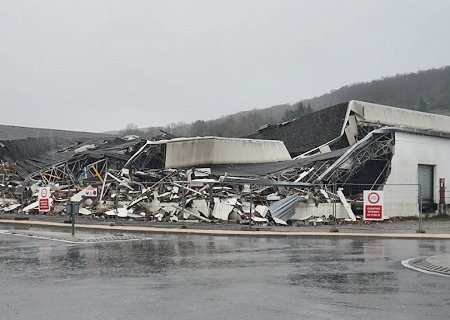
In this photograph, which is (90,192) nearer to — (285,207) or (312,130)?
(285,207)

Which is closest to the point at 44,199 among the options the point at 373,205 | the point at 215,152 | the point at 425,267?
the point at 215,152

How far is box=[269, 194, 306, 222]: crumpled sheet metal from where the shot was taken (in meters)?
25.9

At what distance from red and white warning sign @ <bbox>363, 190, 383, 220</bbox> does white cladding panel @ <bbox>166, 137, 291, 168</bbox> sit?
13.9 m

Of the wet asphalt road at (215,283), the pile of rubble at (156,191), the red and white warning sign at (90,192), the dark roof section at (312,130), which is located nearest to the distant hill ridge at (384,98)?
the dark roof section at (312,130)

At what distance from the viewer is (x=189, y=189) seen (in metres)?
27.5

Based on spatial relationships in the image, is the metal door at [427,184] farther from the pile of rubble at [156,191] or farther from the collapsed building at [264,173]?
the pile of rubble at [156,191]

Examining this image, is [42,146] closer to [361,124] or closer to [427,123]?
[361,124]

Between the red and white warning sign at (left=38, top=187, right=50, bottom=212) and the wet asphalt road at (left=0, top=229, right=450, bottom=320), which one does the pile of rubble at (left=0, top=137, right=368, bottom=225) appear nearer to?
the red and white warning sign at (left=38, top=187, right=50, bottom=212)

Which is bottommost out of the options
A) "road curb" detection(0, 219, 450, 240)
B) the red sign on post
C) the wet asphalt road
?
"road curb" detection(0, 219, 450, 240)

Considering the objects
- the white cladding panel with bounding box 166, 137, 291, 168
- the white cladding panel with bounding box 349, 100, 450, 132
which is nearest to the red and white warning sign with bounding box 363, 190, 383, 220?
the white cladding panel with bounding box 166, 137, 291, 168

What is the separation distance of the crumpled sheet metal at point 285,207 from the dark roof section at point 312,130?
47.4ft

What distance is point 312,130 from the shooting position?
42.5 m

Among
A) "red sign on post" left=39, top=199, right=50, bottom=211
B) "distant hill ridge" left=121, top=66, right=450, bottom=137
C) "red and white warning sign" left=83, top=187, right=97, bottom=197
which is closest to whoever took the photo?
"red sign on post" left=39, top=199, right=50, bottom=211

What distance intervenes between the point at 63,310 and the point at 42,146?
4714cm
